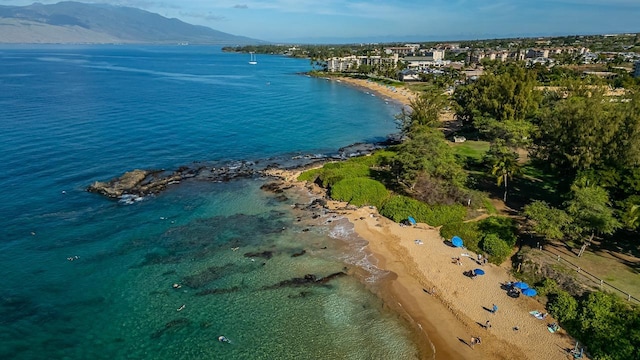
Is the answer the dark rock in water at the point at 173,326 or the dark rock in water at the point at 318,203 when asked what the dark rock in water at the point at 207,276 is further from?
the dark rock in water at the point at 318,203

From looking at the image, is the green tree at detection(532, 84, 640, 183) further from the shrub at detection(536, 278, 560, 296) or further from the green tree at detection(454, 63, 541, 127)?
the green tree at detection(454, 63, 541, 127)

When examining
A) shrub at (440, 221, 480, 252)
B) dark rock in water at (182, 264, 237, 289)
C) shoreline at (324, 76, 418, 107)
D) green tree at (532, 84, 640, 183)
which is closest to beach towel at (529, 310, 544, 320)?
shrub at (440, 221, 480, 252)

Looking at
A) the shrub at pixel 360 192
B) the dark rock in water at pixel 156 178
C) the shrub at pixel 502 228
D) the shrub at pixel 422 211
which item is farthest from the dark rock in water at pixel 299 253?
the dark rock in water at pixel 156 178

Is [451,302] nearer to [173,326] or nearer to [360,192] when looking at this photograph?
[360,192]

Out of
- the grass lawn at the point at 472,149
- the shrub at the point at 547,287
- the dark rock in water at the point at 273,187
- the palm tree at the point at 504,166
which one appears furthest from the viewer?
the grass lawn at the point at 472,149

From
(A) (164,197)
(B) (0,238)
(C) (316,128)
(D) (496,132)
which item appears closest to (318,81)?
(C) (316,128)

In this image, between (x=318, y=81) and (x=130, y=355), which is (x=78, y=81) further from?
(x=130, y=355)

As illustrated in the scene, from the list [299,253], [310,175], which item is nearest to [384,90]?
[310,175]
